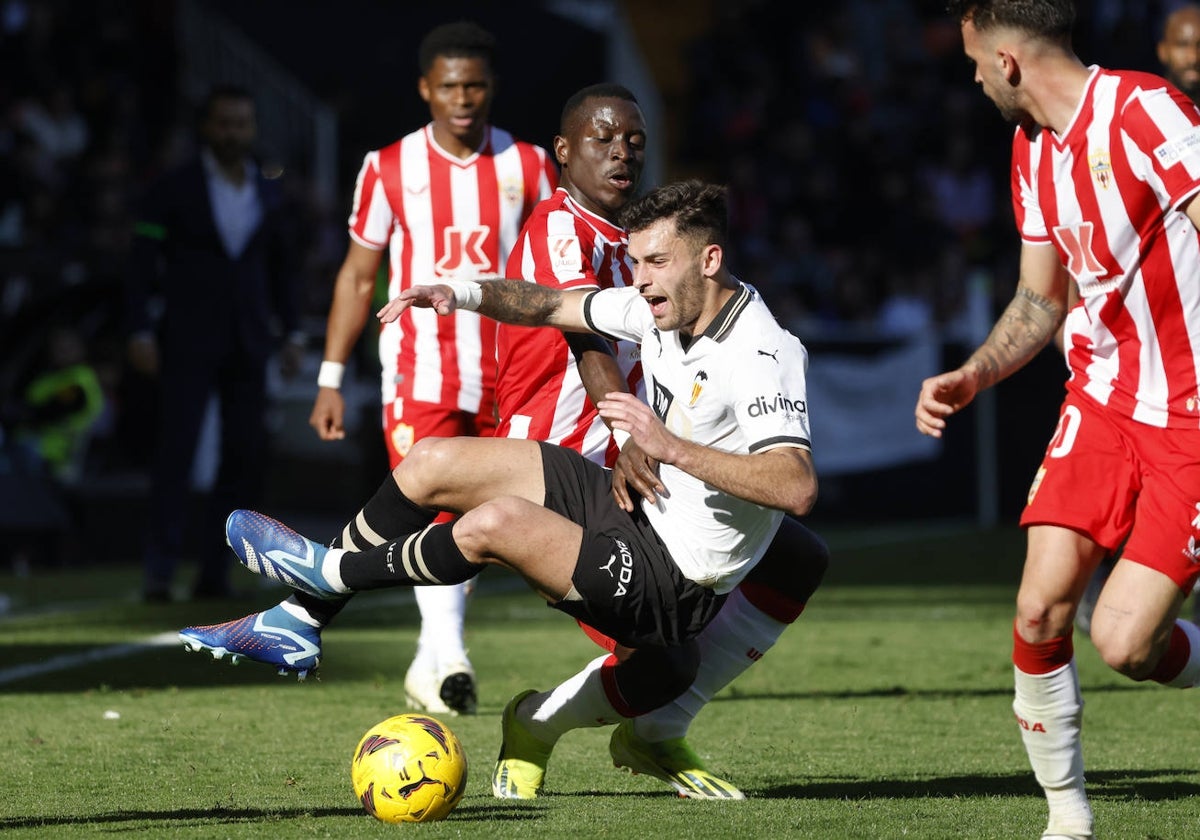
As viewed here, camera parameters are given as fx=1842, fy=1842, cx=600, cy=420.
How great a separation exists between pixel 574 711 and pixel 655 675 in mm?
288

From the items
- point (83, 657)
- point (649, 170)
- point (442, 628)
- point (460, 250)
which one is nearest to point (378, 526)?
point (442, 628)

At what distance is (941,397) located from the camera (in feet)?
14.6

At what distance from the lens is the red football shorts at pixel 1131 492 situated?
14.4ft

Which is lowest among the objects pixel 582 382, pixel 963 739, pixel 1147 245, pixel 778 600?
pixel 963 739

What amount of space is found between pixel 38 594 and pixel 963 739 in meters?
6.46

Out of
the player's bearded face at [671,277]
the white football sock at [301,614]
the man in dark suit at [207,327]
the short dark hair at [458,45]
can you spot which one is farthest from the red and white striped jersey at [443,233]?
the man in dark suit at [207,327]

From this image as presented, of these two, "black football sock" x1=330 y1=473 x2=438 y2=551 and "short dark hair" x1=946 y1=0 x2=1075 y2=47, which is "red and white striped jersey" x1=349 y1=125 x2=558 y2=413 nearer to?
"black football sock" x1=330 y1=473 x2=438 y2=551

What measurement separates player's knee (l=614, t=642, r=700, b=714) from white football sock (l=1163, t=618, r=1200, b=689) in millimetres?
1283

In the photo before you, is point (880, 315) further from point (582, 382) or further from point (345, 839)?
point (345, 839)

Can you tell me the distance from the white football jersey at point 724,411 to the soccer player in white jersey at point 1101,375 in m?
0.40

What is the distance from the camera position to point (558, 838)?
4.38 m

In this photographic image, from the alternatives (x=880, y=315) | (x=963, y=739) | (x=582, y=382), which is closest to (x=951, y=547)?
(x=880, y=315)

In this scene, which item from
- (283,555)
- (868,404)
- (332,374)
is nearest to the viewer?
(283,555)

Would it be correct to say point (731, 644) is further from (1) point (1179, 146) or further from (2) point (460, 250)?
(2) point (460, 250)
